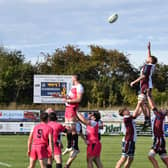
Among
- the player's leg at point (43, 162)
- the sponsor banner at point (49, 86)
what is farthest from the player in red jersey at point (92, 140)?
the sponsor banner at point (49, 86)

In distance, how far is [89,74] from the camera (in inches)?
3359

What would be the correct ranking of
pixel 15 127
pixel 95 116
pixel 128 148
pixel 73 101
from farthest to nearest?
pixel 15 127, pixel 95 116, pixel 128 148, pixel 73 101

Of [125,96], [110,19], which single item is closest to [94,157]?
[110,19]

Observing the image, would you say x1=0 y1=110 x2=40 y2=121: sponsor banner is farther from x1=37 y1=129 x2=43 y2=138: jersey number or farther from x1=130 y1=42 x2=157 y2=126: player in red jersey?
x1=37 y1=129 x2=43 y2=138: jersey number

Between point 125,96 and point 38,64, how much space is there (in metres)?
16.5

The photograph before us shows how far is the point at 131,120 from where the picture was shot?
63.1ft

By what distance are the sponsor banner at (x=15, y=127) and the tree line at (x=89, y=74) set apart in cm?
2223

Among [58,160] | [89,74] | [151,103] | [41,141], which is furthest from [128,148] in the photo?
[89,74]

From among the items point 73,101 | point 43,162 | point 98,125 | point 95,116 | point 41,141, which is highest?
point 73,101

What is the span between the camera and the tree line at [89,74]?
250 ft

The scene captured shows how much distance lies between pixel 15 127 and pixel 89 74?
35132 millimetres

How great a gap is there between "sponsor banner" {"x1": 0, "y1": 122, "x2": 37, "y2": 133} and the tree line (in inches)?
875

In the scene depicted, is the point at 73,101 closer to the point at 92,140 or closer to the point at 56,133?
the point at 56,133

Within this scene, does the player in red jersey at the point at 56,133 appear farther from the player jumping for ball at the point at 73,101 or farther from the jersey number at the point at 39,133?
the jersey number at the point at 39,133
